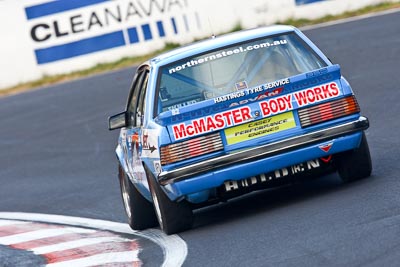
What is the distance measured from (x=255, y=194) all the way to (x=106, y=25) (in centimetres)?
1755

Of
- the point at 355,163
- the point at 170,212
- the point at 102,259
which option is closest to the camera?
the point at 102,259

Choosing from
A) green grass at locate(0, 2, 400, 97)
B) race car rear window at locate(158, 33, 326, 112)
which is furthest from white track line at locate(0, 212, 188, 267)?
green grass at locate(0, 2, 400, 97)

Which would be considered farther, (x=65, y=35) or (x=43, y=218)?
(x=65, y=35)

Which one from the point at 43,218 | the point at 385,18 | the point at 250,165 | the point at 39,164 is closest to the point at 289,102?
the point at 250,165

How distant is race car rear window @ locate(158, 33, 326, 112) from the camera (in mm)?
9500

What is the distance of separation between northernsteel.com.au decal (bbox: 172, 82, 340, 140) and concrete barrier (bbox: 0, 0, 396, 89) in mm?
19023

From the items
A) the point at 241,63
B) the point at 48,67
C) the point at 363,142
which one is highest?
the point at 241,63

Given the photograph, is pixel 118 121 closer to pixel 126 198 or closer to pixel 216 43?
pixel 126 198

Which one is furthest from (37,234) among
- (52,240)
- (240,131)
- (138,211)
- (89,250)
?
(240,131)

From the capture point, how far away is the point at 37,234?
11453 millimetres

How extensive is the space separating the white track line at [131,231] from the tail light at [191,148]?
0.63 m

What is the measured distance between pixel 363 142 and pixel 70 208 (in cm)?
450

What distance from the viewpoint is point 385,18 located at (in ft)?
82.5

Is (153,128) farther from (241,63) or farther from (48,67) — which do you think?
(48,67)
